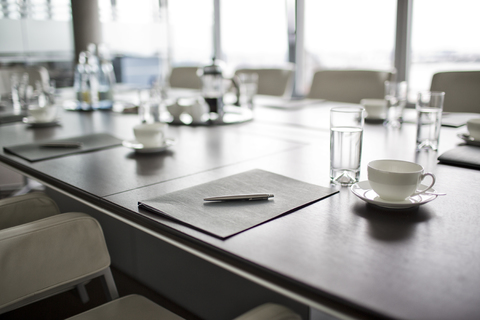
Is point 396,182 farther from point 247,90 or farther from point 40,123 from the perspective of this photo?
point 40,123

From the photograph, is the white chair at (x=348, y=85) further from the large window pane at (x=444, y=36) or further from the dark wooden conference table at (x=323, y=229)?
the dark wooden conference table at (x=323, y=229)

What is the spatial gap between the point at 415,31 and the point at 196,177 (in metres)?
2.91

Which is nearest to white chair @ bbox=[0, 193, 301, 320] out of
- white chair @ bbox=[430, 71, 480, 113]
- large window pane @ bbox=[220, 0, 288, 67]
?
white chair @ bbox=[430, 71, 480, 113]

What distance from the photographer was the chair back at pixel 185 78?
3667mm

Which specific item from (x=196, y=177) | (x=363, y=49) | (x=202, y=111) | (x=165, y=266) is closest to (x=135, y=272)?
(x=165, y=266)

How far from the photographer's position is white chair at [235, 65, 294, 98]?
3018 millimetres

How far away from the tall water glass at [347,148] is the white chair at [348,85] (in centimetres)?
157

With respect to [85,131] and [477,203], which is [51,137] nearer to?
[85,131]

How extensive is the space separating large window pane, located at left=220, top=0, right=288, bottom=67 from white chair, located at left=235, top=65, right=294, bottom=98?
1381 millimetres

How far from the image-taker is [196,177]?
1089mm

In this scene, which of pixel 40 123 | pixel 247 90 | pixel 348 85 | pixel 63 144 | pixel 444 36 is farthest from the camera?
pixel 444 36

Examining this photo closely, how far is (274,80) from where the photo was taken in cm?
307

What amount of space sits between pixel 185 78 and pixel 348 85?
5.38 feet

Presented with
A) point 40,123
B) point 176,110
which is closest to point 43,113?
point 40,123
